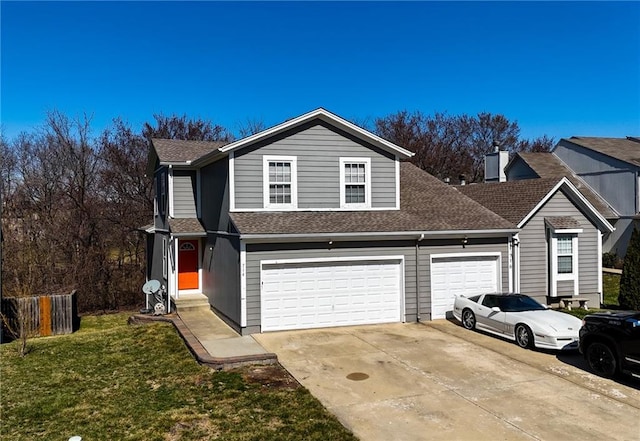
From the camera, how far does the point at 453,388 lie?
9734 mm

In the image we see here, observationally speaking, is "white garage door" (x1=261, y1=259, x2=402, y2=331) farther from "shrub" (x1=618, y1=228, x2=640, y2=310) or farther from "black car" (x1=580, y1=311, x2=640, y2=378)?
"shrub" (x1=618, y1=228, x2=640, y2=310)

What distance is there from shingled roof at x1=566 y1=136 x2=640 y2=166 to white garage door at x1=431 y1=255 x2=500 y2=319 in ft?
65.3

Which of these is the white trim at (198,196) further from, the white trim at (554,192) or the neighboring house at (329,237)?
the white trim at (554,192)

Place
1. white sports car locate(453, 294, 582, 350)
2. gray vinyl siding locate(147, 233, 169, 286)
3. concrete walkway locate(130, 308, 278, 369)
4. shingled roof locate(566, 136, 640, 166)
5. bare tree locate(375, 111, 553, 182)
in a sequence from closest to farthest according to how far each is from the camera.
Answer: concrete walkway locate(130, 308, 278, 369) < white sports car locate(453, 294, 582, 350) < gray vinyl siding locate(147, 233, 169, 286) < shingled roof locate(566, 136, 640, 166) < bare tree locate(375, 111, 553, 182)

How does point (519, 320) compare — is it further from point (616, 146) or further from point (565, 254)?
point (616, 146)

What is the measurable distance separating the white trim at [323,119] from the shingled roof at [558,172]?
66.1 feet

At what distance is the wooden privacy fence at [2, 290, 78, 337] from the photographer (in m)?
17.0

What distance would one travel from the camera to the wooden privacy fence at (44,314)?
55.9 feet

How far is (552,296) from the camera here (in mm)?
18375

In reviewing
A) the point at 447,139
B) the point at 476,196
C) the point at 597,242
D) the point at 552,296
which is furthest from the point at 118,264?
the point at 447,139

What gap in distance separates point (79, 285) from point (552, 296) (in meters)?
21.1

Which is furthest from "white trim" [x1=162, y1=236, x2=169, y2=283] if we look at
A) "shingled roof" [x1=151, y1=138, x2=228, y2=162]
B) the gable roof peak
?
the gable roof peak

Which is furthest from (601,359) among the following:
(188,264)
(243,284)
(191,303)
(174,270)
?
(188,264)

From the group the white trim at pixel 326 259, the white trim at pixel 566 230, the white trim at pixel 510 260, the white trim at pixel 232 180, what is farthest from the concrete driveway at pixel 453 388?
the white trim at pixel 566 230
